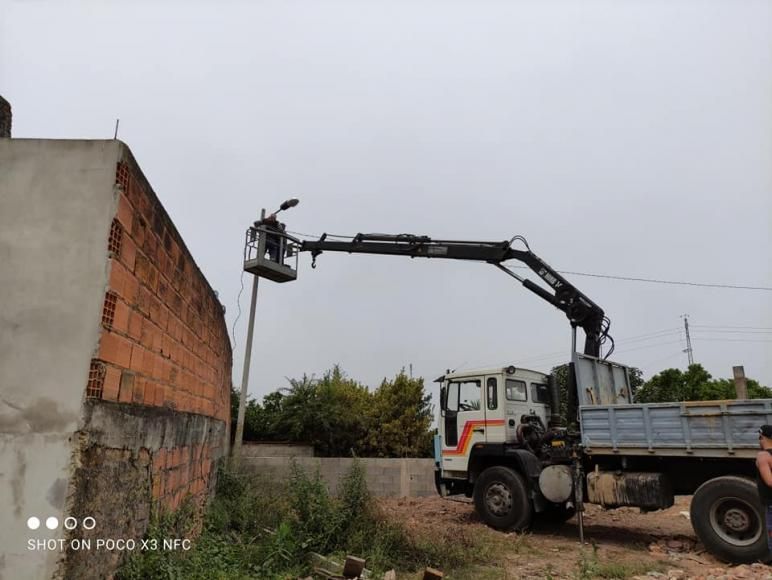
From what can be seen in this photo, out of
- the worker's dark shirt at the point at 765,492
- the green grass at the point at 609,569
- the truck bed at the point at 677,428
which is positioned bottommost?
the green grass at the point at 609,569

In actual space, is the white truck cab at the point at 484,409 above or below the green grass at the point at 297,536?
above

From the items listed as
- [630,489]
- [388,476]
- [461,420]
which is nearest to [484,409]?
[461,420]

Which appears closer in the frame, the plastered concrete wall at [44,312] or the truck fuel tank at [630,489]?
the plastered concrete wall at [44,312]

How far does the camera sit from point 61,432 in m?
2.29

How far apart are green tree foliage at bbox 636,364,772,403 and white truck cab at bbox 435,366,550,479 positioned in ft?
48.3

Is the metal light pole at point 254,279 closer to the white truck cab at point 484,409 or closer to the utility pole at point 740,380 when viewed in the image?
the white truck cab at point 484,409

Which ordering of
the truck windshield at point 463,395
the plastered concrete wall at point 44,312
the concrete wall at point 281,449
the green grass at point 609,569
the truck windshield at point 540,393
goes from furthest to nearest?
the concrete wall at point 281,449 < the truck windshield at point 540,393 < the truck windshield at point 463,395 < the green grass at point 609,569 < the plastered concrete wall at point 44,312

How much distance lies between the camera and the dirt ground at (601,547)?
5.82 m

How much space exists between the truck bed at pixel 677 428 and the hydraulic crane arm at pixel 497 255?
102 inches

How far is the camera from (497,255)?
1142 centimetres

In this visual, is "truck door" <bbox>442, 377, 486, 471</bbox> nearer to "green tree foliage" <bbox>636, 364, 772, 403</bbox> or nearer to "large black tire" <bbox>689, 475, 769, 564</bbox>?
"large black tire" <bbox>689, 475, 769, 564</bbox>

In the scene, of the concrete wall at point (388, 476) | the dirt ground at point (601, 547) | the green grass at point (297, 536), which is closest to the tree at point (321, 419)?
the concrete wall at point (388, 476)

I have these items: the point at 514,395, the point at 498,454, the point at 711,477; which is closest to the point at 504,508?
the point at 498,454

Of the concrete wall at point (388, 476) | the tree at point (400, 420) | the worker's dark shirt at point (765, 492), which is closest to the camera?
the worker's dark shirt at point (765, 492)
